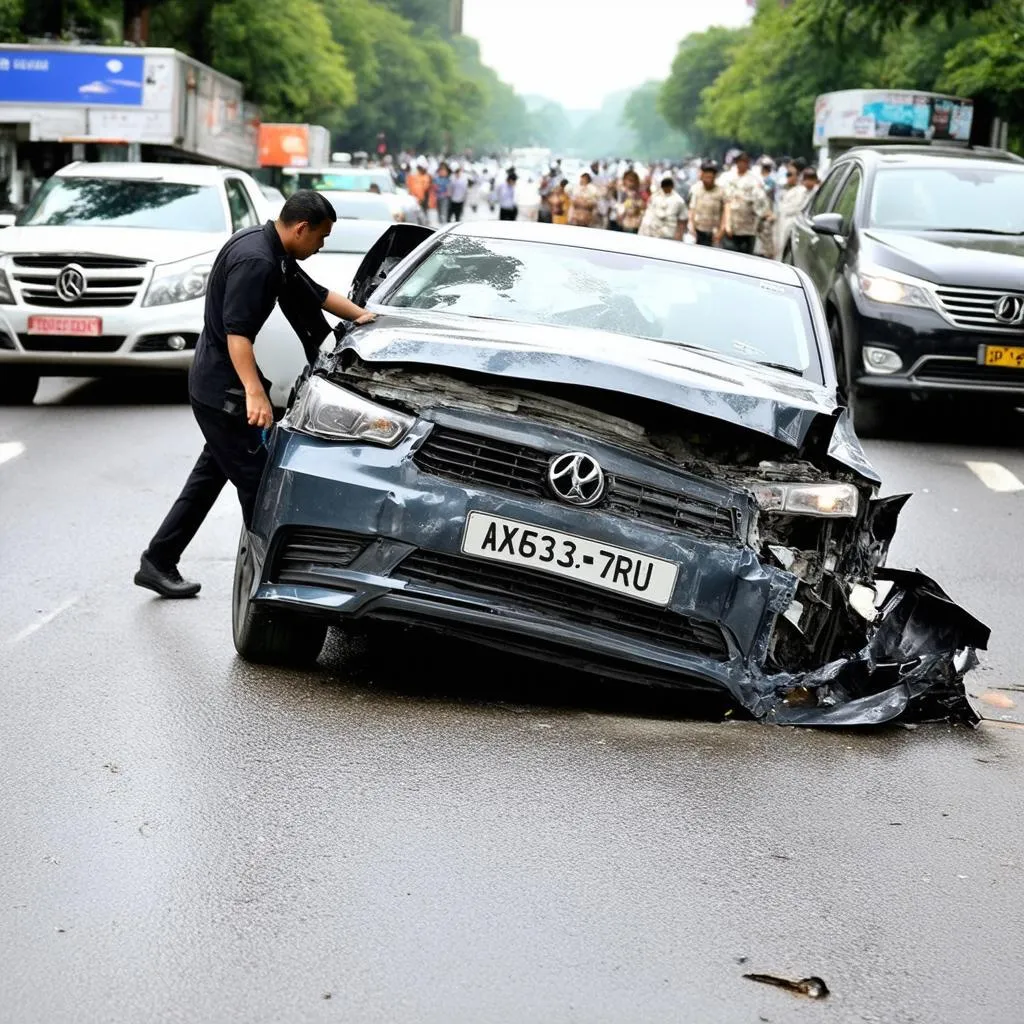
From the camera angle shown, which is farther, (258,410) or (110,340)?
(110,340)

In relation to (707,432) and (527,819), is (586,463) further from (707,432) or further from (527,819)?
(527,819)

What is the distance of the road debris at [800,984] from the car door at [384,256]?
4020 mm

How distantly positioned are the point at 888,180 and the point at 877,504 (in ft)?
27.4

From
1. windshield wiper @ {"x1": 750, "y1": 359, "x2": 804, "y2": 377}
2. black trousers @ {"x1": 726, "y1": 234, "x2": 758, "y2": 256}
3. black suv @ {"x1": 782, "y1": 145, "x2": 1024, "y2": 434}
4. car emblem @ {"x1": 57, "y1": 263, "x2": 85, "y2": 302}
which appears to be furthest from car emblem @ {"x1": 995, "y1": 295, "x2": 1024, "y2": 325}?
black trousers @ {"x1": 726, "y1": 234, "x2": 758, "y2": 256}

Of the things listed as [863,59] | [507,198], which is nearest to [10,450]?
[863,59]

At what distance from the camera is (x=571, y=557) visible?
5.66 meters

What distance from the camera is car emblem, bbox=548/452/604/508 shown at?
5.64m

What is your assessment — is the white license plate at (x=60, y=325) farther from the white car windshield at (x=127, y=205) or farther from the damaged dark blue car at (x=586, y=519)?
the damaged dark blue car at (x=586, y=519)

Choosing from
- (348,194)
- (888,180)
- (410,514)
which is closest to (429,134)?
(348,194)

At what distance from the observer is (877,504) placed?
6305mm

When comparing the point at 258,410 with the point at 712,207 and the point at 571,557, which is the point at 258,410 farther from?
the point at 712,207

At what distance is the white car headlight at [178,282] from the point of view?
46.5ft

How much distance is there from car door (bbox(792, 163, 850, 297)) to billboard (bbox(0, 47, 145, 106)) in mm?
17071

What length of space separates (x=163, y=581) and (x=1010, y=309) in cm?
718
